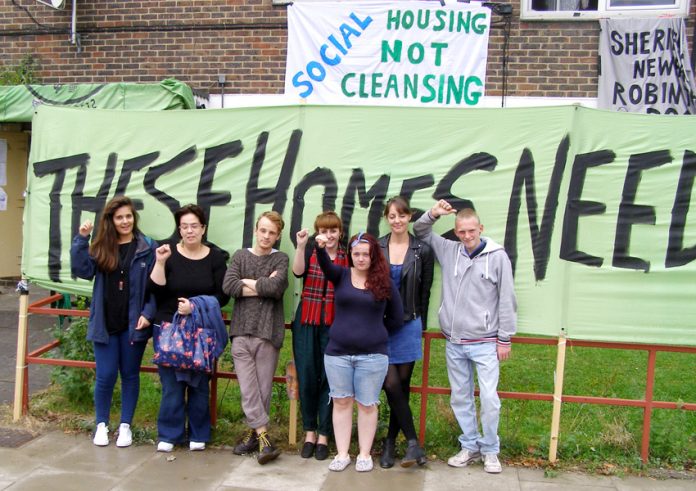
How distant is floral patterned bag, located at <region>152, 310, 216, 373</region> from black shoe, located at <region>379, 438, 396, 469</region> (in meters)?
1.27

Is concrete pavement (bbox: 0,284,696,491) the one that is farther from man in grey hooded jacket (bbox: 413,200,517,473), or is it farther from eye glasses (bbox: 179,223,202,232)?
eye glasses (bbox: 179,223,202,232)

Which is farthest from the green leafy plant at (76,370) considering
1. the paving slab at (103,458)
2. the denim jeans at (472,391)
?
the denim jeans at (472,391)

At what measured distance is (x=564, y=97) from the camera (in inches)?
315

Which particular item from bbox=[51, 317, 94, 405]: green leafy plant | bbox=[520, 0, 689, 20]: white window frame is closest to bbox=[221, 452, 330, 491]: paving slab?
bbox=[51, 317, 94, 405]: green leafy plant

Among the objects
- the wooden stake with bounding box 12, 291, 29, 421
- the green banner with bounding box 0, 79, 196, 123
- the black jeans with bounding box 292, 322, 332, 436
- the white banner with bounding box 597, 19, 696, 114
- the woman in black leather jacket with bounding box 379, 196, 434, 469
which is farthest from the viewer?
the green banner with bounding box 0, 79, 196, 123

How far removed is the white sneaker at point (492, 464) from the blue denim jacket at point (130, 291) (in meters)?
2.39

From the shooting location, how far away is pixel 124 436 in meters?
4.75

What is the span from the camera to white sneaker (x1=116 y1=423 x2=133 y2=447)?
15.5 feet

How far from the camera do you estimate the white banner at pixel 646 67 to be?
7.56m

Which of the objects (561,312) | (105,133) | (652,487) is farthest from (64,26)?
(652,487)

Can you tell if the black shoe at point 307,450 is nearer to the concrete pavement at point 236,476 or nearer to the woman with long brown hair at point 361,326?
the concrete pavement at point 236,476

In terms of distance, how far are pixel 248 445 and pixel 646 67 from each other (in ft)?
19.8

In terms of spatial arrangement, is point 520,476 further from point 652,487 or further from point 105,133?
point 105,133

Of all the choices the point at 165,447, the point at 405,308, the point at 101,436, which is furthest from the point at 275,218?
the point at 101,436
